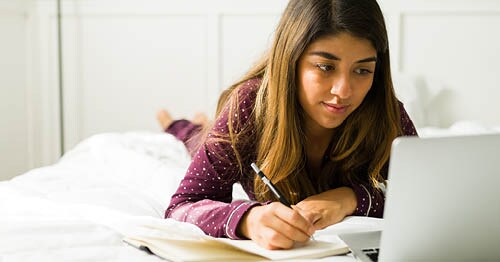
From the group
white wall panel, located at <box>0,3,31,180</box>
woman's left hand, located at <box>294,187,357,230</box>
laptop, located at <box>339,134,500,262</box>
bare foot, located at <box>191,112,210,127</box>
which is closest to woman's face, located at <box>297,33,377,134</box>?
woman's left hand, located at <box>294,187,357,230</box>

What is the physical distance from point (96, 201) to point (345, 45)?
0.65m

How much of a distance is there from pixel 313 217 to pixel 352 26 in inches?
13.2

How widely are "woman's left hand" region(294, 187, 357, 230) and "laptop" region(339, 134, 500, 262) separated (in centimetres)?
33

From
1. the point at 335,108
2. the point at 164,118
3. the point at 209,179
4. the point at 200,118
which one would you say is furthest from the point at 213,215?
the point at 164,118

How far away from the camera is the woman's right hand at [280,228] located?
901 mm

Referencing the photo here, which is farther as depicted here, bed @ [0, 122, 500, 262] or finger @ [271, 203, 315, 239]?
bed @ [0, 122, 500, 262]

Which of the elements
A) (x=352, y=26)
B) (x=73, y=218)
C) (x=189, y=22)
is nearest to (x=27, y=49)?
(x=189, y=22)

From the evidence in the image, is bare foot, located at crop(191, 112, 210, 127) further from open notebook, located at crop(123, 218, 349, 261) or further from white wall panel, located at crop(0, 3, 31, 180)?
open notebook, located at crop(123, 218, 349, 261)

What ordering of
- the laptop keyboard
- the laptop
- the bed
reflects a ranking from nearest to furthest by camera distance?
the laptop
the laptop keyboard
the bed

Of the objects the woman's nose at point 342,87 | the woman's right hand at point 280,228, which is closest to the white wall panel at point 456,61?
the woman's nose at point 342,87

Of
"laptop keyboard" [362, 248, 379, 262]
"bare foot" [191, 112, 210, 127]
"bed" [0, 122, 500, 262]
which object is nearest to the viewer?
"laptop keyboard" [362, 248, 379, 262]

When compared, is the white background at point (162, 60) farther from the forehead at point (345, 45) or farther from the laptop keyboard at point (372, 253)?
the laptop keyboard at point (372, 253)

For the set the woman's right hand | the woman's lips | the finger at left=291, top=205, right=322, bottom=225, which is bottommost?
the finger at left=291, top=205, right=322, bottom=225

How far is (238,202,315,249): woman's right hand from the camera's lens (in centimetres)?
90
